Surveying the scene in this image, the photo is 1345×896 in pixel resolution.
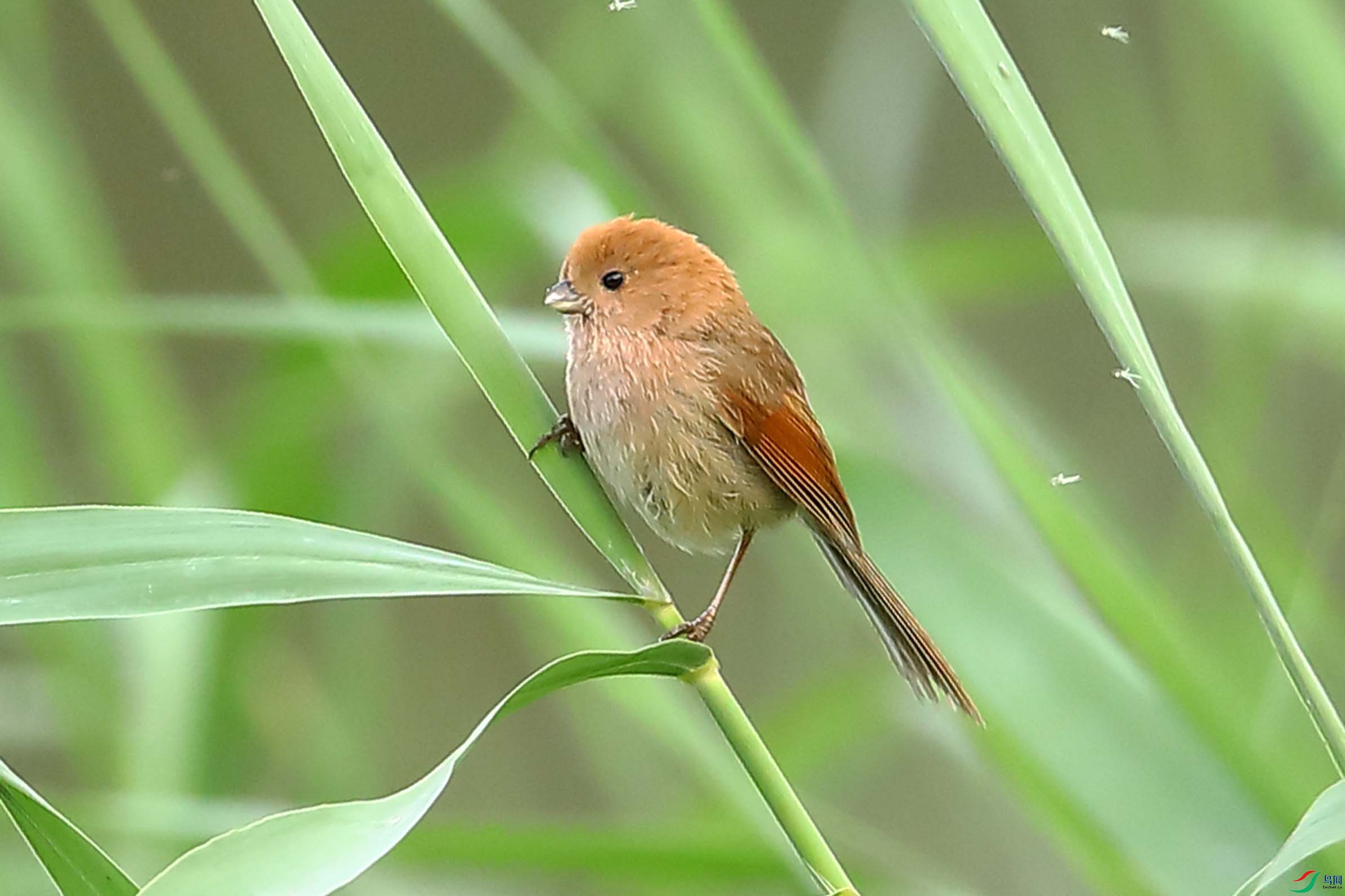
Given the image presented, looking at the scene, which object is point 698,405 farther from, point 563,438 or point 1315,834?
point 1315,834

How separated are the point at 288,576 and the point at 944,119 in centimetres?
185

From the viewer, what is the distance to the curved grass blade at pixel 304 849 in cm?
50

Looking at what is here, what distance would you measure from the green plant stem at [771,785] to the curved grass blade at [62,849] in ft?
0.99

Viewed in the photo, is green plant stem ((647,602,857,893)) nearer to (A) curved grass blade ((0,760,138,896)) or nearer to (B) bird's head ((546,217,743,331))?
(A) curved grass blade ((0,760,138,896))

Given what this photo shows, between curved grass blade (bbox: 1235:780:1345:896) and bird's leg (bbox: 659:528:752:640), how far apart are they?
41cm

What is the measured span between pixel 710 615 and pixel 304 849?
2.21 feet

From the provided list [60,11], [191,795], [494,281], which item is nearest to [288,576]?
[191,795]

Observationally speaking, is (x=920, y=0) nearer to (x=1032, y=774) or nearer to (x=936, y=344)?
(x=936, y=344)

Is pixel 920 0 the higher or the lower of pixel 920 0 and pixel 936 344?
the higher

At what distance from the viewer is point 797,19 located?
2.26 meters

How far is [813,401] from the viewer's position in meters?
1.47

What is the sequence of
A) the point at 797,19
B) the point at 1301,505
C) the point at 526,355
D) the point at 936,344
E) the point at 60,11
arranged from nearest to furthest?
the point at 936,344, the point at 526,355, the point at 60,11, the point at 1301,505, the point at 797,19

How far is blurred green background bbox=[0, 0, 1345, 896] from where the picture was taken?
1.05m

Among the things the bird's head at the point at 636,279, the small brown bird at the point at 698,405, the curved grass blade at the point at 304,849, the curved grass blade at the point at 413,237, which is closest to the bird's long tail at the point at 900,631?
the small brown bird at the point at 698,405
